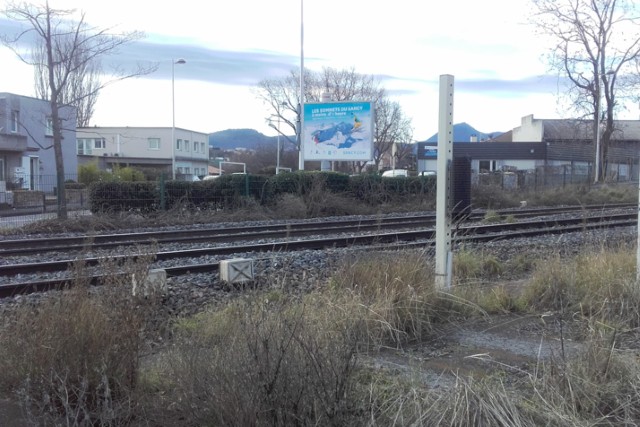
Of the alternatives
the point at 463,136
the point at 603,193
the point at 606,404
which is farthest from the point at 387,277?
the point at 463,136

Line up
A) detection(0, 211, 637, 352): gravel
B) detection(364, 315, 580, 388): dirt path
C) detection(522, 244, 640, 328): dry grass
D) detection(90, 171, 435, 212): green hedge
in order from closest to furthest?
detection(364, 315, 580, 388): dirt path < detection(522, 244, 640, 328): dry grass < detection(0, 211, 637, 352): gravel < detection(90, 171, 435, 212): green hedge

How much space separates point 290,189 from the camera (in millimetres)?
26453

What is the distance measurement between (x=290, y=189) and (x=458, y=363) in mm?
21800

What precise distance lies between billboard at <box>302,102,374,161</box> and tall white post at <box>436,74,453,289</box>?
28.7 metres

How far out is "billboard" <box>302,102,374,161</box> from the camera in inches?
1405

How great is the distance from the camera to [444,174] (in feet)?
22.3

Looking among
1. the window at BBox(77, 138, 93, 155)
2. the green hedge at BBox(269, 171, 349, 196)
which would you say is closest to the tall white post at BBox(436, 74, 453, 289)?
the green hedge at BBox(269, 171, 349, 196)

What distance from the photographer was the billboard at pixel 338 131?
35688 mm

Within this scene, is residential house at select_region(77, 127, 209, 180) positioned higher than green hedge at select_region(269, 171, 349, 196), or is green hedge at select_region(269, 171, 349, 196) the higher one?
residential house at select_region(77, 127, 209, 180)

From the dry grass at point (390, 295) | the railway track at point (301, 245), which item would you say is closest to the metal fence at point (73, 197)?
the railway track at point (301, 245)

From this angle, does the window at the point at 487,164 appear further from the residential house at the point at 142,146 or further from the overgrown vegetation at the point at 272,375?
the overgrown vegetation at the point at 272,375

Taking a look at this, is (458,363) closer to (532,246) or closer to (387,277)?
(387,277)

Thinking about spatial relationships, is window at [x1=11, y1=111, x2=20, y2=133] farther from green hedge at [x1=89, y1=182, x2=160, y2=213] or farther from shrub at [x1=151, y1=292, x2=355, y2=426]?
shrub at [x1=151, y1=292, x2=355, y2=426]

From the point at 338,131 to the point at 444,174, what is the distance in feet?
97.9
